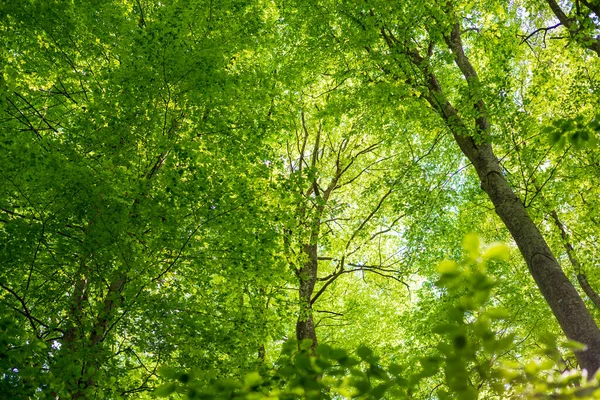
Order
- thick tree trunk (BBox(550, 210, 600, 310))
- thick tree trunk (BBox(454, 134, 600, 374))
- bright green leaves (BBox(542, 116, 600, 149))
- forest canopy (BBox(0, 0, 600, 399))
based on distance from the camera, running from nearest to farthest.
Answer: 1. bright green leaves (BBox(542, 116, 600, 149))
2. forest canopy (BBox(0, 0, 600, 399))
3. thick tree trunk (BBox(454, 134, 600, 374))
4. thick tree trunk (BBox(550, 210, 600, 310))

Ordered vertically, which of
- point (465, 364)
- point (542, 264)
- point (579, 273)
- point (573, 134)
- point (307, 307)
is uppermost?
point (579, 273)

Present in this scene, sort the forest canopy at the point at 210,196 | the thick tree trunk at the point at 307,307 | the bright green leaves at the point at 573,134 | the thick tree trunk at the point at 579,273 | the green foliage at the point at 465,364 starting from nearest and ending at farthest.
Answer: the green foliage at the point at 465,364
the bright green leaves at the point at 573,134
the forest canopy at the point at 210,196
the thick tree trunk at the point at 307,307
the thick tree trunk at the point at 579,273

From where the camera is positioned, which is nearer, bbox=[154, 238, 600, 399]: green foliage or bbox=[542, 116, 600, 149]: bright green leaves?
bbox=[154, 238, 600, 399]: green foliage

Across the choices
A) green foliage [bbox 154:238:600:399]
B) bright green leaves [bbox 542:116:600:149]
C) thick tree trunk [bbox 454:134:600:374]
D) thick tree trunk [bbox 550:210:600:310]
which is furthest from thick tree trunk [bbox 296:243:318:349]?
thick tree trunk [bbox 550:210:600:310]

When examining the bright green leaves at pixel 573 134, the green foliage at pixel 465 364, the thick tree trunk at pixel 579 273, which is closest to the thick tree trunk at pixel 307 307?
the bright green leaves at pixel 573 134

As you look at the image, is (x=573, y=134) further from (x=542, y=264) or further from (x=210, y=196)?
(x=210, y=196)

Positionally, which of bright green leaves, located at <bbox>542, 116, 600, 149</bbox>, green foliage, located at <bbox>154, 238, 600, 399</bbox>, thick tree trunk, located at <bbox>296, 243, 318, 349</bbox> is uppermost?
thick tree trunk, located at <bbox>296, 243, 318, 349</bbox>

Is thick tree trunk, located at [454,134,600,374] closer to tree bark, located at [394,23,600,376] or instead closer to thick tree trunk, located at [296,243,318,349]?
tree bark, located at [394,23,600,376]

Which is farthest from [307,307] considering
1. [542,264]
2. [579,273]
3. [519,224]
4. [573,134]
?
[579,273]

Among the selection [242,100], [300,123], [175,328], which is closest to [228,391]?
[175,328]

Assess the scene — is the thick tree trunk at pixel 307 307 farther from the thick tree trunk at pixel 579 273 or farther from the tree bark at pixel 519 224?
the thick tree trunk at pixel 579 273

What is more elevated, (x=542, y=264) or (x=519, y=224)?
(x=519, y=224)

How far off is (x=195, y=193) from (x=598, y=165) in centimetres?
1068

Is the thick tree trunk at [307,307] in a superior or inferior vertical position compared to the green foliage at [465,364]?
superior
